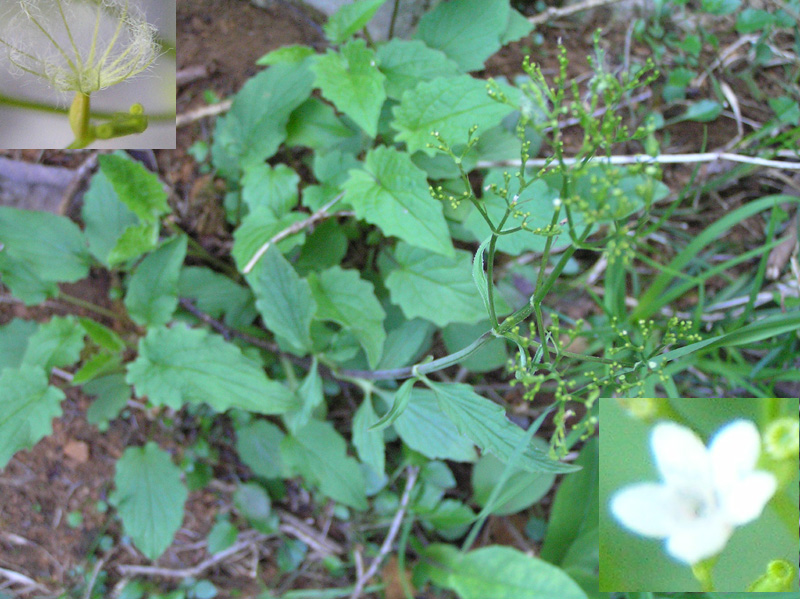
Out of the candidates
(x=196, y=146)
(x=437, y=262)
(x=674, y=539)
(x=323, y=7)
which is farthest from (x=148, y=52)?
(x=674, y=539)

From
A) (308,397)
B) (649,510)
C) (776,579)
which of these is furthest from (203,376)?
(776,579)

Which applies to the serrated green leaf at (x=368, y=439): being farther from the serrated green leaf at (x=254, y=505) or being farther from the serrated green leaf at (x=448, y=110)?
the serrated green leaf at (x=448, y=110)

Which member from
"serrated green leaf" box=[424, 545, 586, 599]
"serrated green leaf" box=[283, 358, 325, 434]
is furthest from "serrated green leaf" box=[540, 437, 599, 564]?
"serrated green leaf" box=[283, 358, 325, 434]

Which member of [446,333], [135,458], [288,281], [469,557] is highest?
[288,281]

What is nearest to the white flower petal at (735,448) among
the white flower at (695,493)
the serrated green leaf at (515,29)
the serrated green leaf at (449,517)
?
the white flower at (695,493)

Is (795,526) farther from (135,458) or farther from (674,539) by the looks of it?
(135,458)

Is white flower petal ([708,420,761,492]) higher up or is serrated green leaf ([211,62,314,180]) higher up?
serrated green leaf ([211,62,314,180])

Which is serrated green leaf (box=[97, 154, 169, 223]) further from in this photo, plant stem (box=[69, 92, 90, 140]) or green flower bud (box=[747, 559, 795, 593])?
green flower bud (box=[747, 559, 795, 593])
